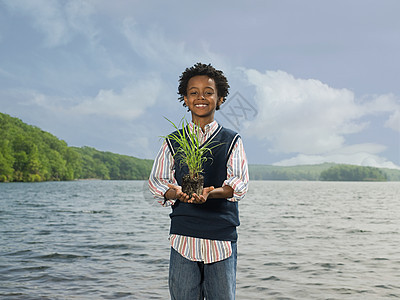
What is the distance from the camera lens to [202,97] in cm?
341

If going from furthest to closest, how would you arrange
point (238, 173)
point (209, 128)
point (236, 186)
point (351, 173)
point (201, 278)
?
point (351, 173)
point (209, 128)
point (201, 278)
point (238, 173)
point (236, 186)

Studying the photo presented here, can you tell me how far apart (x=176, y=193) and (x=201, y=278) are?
2.45ft

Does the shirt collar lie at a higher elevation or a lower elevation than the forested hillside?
lower

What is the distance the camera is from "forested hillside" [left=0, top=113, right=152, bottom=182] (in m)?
94.4

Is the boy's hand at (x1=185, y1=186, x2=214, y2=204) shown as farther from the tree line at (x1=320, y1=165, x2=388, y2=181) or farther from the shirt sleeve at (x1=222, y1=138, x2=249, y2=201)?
the tree line at (x1=320, y1=165, x2=388, y2=181)

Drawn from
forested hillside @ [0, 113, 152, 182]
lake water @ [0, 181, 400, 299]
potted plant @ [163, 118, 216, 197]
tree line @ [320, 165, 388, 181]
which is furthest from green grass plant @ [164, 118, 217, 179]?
tree line @ [320, 165, 388, 181]

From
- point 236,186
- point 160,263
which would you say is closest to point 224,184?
point 236,186

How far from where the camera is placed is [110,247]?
12.1 metres

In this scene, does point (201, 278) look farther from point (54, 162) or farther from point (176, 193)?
point (54, 162)

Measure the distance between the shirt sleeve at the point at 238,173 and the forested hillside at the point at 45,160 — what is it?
303ft

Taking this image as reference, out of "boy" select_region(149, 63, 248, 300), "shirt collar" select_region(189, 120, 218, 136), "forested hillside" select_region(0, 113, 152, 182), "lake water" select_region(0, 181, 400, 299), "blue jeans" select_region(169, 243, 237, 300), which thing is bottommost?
"lake water" select_region(0, 181, 400, 299)

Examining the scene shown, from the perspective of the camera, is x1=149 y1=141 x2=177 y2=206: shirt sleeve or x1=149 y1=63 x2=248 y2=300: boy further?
x1=149 y1=141 x2=177 y2=206: shirt sleeve

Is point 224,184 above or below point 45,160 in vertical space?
below

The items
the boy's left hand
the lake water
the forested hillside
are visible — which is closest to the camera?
the boy's left hand
